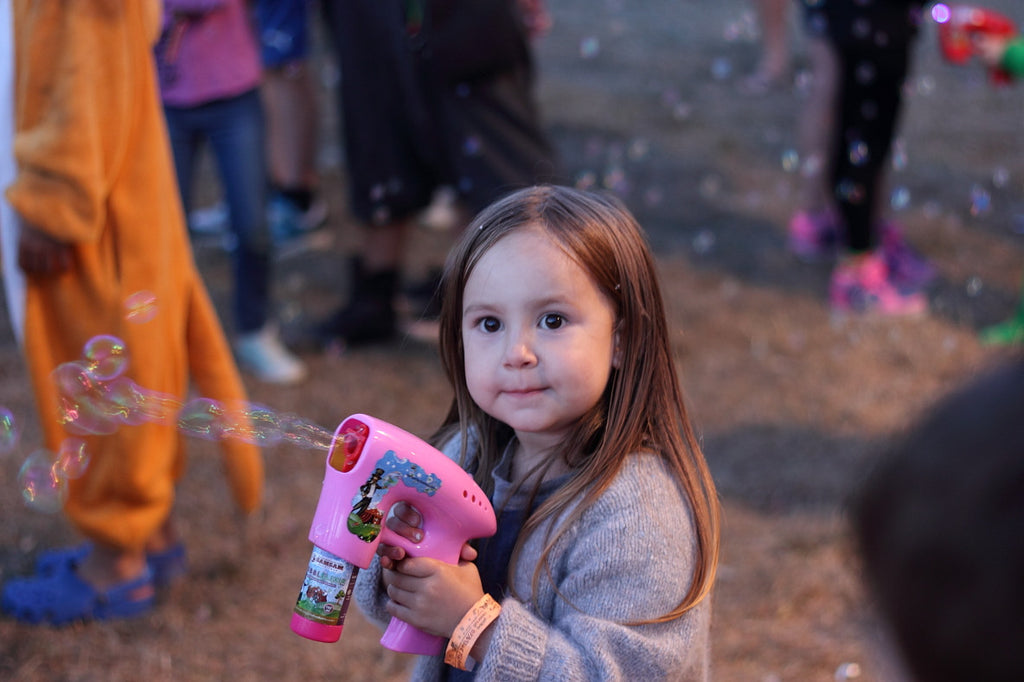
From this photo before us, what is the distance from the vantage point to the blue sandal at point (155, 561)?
2.50 meters

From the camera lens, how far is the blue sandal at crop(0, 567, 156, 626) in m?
2.38

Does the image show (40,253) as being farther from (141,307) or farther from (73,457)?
(73,457)

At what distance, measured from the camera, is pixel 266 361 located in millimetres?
3545

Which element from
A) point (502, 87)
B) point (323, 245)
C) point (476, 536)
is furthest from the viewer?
point (323, 245)

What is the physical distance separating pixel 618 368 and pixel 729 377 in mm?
2399

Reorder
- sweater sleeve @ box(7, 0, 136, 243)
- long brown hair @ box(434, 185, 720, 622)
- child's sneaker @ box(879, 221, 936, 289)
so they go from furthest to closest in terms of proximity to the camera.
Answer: child's sneaker @ box(879, 221, 936, 289) → sweater sleeve @ box(7, 0, 136, 243) → long brown hair @ box(434, 185, 720, 622)

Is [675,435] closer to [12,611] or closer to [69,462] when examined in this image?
[69,462]

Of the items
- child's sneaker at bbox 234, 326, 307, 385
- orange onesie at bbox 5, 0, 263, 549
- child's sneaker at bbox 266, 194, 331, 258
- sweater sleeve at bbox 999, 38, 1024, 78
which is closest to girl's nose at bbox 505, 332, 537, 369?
orange onesie at bbox 5, 0, 263, 549

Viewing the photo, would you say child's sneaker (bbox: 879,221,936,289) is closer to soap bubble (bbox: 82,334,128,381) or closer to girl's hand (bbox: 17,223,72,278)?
soap bubble (bbox: 82,334,128,381)

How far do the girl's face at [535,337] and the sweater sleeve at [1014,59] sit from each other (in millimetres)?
2433

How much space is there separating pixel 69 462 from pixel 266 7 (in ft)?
8.74

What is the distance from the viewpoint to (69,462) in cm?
219

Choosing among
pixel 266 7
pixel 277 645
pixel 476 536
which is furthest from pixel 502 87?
pixel 476 536

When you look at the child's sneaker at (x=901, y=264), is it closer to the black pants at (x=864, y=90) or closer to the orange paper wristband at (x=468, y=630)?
the black pants at (x=864, y=90)
